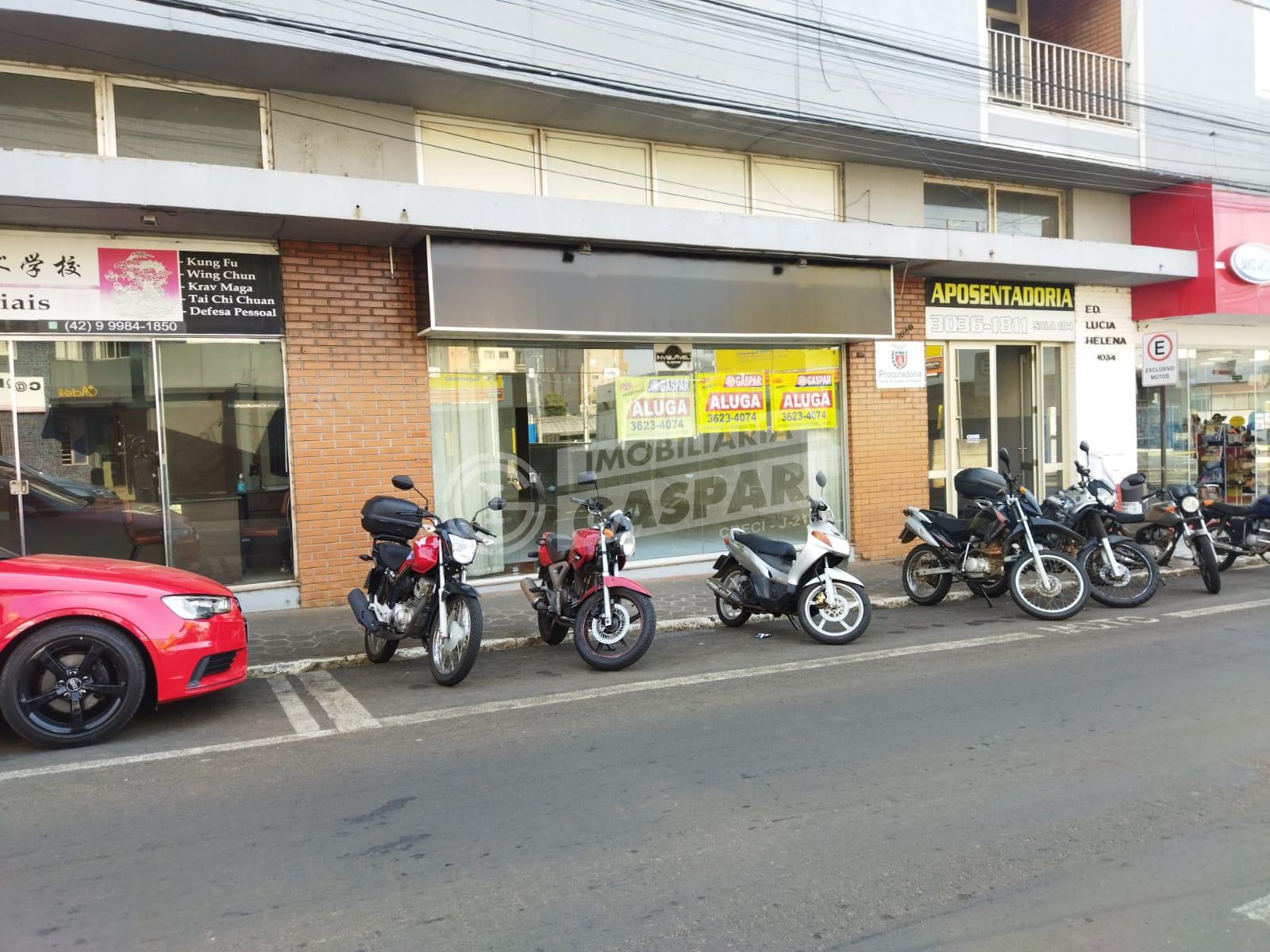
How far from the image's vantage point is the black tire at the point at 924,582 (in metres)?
9.48

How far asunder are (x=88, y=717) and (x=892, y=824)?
14.9 ft

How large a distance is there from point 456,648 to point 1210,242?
526 inches

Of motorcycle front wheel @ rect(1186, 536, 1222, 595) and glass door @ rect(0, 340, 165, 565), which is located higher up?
glass door @ rect(0, 340, 165, 565)

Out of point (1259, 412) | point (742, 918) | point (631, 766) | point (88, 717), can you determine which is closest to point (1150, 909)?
point (742, 918)

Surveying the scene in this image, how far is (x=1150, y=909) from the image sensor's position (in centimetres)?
329

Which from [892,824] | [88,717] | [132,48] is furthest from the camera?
[132,48]

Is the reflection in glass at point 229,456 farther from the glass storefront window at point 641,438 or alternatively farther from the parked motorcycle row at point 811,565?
the parked motorcycle row at point 811,565

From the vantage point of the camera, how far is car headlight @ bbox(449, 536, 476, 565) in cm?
645

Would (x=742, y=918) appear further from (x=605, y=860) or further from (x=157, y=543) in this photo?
(x=157, y=543)

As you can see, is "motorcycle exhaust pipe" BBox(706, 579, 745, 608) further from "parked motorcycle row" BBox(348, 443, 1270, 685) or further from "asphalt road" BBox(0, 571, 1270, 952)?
"asphalt road" BBox(0, 571, 1270, 952)

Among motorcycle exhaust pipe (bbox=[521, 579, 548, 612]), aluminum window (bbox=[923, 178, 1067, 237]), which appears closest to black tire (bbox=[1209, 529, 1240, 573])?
aluminum window (bbox=[923, 178, 1067, 237])

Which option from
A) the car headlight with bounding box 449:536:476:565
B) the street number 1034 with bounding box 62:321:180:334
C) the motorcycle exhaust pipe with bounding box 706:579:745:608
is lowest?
the motorcycle exhaust pipe with bounding box 706:579:745:608

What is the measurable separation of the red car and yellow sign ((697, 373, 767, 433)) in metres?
7.19

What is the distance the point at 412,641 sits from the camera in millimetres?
8031
